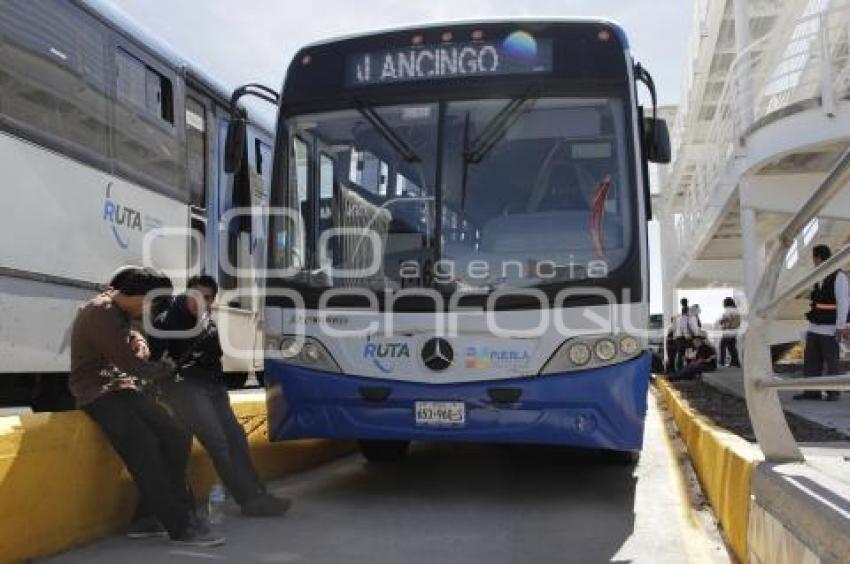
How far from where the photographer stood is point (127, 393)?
215 inches

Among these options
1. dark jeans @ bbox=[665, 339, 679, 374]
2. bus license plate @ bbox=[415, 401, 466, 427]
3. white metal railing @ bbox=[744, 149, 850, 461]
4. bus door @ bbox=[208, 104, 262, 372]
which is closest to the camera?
white metal railing @ bbox=[744, 149, 850, 461]

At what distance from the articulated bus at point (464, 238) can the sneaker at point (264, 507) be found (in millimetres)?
532

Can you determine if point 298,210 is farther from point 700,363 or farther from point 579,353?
point 700,363

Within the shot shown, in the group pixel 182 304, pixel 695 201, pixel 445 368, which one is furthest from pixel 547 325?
pixel 695 201

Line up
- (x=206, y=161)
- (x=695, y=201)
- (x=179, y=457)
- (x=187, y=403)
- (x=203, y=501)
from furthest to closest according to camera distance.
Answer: (x=695, y=201) → (x=206, y=161) → (x=203, y=501) → (x=187, y=403) → (x=179, y=457)

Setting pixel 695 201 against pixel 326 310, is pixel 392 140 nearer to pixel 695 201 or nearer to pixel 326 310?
pixel 326 310

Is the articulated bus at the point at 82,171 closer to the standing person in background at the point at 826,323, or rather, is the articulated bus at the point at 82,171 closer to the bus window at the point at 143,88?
the bus window at the point at 143,88

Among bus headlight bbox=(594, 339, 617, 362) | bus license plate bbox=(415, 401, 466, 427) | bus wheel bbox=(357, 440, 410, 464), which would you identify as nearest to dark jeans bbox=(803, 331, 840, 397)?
bus wheel bbox=(357, 440, 410, 464)

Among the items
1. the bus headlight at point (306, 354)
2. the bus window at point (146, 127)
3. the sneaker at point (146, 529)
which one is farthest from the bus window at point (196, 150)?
the sneaker at point (146, 529)

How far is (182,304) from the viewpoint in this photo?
6090mm

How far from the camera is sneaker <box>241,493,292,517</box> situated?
6199 millimetres

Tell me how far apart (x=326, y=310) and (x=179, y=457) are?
1519mm

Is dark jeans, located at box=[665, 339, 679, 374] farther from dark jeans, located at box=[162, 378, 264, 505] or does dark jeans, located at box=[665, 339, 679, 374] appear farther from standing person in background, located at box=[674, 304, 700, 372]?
dark jeans, located at box=[162, 378, 264, 505]

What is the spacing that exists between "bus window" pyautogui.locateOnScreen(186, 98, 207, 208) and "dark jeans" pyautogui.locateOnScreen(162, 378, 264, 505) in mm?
3596
